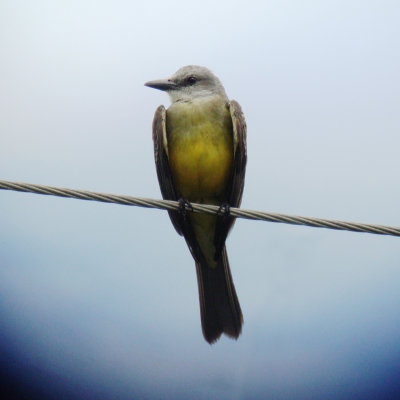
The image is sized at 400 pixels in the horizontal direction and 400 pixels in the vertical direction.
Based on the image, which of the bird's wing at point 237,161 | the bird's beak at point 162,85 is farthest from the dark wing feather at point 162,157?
the bird's beak at point 162,85

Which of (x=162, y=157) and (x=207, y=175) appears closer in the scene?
(x=207, y=175)

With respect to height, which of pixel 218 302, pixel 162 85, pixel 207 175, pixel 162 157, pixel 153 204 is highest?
pixel 162 85

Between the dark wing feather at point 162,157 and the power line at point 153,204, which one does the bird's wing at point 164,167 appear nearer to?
the dark wing feather at point 162,157

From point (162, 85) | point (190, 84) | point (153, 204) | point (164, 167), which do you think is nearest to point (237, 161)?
point (164, 167)

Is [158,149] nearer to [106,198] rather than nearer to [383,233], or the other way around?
[106,198]

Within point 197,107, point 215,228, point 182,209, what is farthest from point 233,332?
point 197,107

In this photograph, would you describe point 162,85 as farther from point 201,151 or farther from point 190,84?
point 201,151
